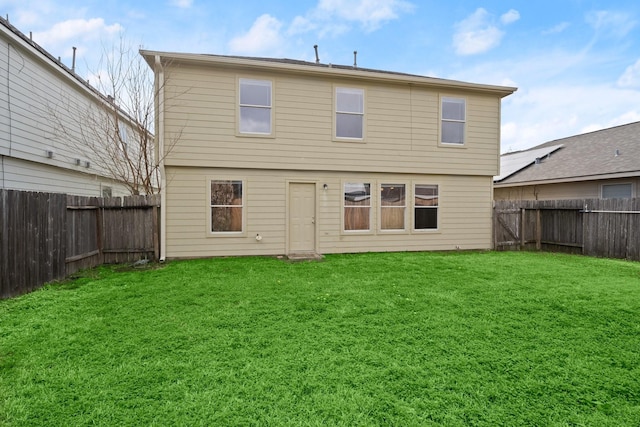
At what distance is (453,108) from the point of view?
9.52 metres

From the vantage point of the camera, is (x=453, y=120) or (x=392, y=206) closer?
(x=392, y=206)

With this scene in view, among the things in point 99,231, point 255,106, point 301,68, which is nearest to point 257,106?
point 255,106

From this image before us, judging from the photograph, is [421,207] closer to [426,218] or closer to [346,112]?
[426,218]

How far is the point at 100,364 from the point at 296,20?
499 inches

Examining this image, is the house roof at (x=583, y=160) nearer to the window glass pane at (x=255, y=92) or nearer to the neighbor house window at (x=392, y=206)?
the neighbor house window at (x=392, y=206)

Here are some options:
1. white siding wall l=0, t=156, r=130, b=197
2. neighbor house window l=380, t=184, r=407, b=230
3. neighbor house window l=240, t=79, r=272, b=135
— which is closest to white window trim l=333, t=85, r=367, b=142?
neighbor house window l=380, t=184, r=407, b=230

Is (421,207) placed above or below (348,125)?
below

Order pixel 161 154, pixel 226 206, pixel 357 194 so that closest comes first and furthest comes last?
pixel 161 154
pixel 226 206
pixel 357 194

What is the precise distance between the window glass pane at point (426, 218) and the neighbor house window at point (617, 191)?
23.9ft

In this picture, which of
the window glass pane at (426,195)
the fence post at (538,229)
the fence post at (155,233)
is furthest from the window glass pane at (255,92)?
the fence post at (538,229)

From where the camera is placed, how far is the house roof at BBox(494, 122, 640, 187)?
1142 centimetres

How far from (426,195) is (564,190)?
782 centimetres

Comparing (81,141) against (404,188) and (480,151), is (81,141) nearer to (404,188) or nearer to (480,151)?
(404,188)

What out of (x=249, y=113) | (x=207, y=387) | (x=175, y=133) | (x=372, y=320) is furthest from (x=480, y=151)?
(x=207, y=387)
